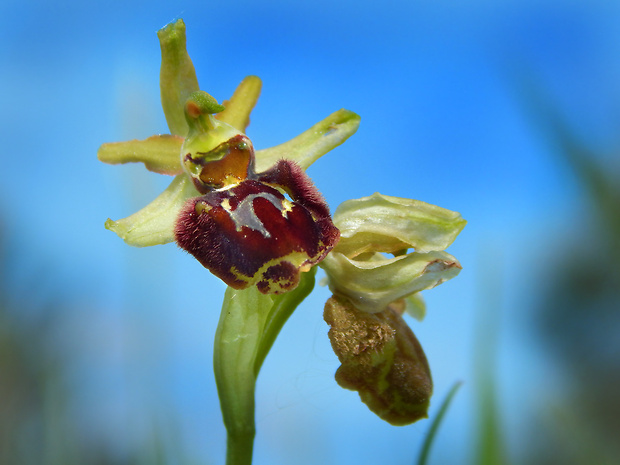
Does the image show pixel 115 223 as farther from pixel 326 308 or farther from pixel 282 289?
pixel 326 308

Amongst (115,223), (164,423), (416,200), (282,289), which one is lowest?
(164,423)

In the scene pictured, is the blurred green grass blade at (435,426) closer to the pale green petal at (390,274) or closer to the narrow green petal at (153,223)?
the pale green petal at (390,274)

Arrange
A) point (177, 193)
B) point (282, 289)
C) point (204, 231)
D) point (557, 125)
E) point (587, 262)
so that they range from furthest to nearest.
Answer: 1. point (587, 262)
2. point (177, 193)
3. point (557, 125)
4. point (204, 231)
5. point (282, 289)

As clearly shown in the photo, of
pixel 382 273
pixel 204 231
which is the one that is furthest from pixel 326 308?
pixel 204 231

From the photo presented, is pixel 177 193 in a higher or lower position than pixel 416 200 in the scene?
higher

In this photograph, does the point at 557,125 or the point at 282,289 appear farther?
the point at 557,125

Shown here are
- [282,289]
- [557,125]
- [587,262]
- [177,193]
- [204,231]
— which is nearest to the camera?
[282,289]

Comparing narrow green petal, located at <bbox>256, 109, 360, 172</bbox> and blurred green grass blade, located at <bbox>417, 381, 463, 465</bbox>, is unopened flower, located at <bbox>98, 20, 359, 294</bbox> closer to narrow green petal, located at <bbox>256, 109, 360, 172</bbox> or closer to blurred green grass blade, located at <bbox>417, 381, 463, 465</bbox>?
narrow green petal, located at <bbox>256, 109, 360, 172</bbox>
